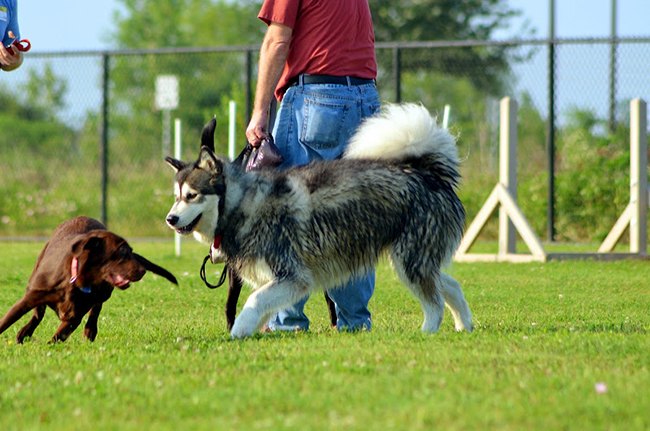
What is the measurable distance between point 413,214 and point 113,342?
1.96 m

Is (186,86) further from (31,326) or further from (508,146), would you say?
(31,326)

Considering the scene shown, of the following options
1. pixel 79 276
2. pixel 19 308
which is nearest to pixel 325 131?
pixel 79 276

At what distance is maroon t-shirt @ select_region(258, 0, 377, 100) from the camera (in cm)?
537

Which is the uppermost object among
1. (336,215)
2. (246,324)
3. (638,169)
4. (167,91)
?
(167,91)

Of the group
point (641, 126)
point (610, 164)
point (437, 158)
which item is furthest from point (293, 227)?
point (610, 164)

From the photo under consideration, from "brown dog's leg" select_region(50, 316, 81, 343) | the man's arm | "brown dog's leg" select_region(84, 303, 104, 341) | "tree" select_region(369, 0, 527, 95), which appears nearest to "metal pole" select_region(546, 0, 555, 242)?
the man's arm

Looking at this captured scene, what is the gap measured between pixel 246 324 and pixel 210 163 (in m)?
0.99

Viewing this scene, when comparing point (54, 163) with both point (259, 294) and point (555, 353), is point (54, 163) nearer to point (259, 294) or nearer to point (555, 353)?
point (259, 294)

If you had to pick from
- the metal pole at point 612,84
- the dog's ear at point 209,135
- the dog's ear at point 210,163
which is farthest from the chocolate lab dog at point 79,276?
the metal pole at point 612,84

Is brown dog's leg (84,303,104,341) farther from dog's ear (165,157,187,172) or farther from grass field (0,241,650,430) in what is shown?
dog's ear (165,157,187,172)

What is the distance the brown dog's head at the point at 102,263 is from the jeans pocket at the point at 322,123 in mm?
1439

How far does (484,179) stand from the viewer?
1373 cm

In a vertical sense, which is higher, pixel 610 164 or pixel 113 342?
pixel 610 164

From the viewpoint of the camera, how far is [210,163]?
16.2 ft
